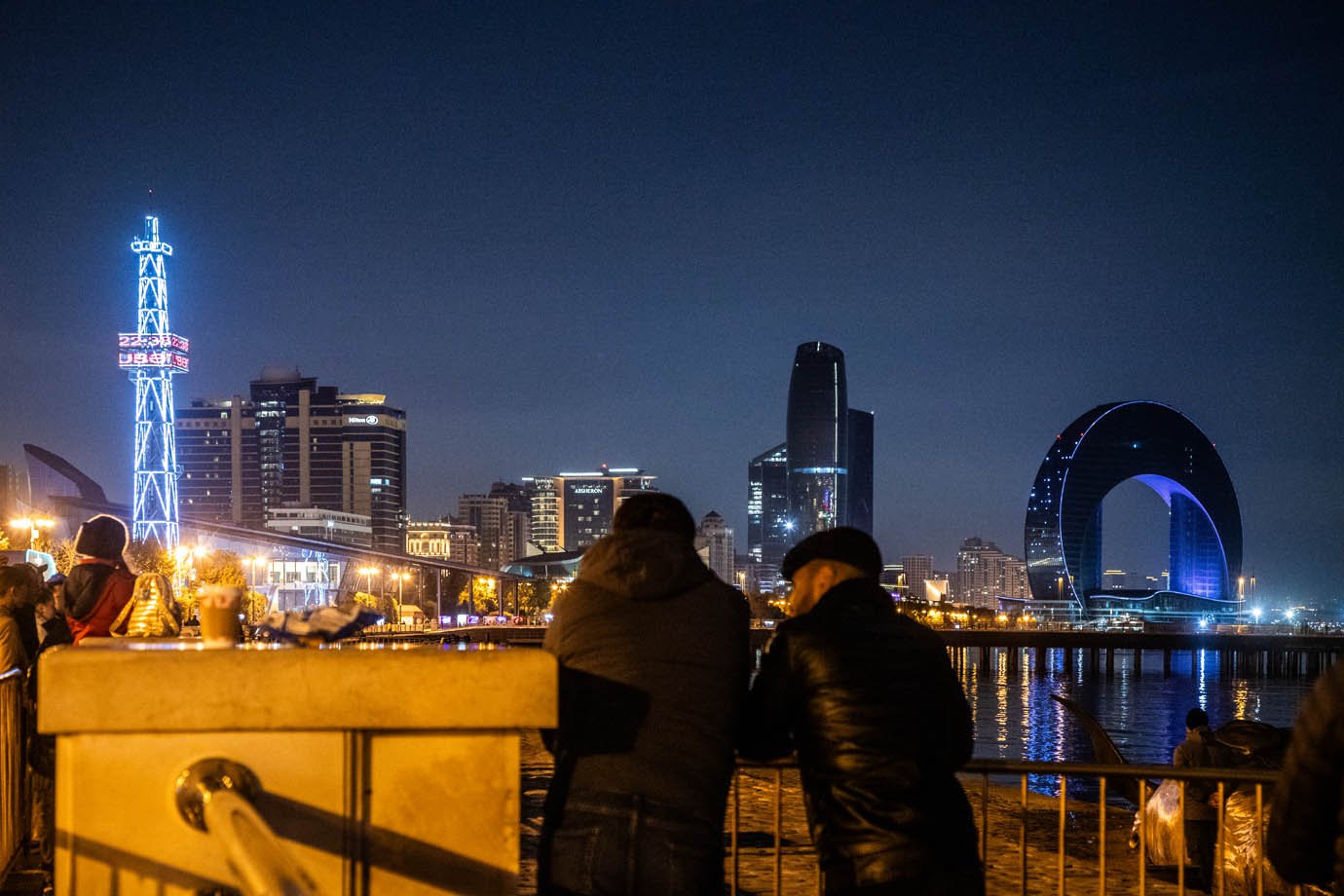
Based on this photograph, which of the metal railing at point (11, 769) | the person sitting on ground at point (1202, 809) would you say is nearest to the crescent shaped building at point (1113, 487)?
the person sitting on ground at point (1202, 809)

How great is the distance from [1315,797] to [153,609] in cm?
491

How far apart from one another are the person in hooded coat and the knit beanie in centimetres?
393

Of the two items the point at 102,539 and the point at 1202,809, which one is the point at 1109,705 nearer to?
the point at 1202,809

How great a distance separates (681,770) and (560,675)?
1.31 ft

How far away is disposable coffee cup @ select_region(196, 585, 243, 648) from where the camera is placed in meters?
3.12

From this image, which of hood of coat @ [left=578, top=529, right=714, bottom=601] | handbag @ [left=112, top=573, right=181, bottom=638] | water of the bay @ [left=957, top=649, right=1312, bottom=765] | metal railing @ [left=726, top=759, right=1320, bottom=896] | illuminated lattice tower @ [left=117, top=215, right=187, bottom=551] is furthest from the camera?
illuminated lattice tower @ [left=117, top=215, right=187, bottom=551]

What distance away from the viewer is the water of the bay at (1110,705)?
1750 inches

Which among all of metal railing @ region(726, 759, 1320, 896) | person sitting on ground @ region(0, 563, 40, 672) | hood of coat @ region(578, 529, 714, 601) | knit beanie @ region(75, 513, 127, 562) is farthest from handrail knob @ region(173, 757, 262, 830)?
person sitting on ground @ region(0, 563, 40, 672)

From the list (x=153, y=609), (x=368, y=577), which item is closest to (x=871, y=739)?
(x=153, y=609)

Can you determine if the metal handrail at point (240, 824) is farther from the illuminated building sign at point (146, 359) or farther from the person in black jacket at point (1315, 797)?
the illuminated building sign at point (146, 359)

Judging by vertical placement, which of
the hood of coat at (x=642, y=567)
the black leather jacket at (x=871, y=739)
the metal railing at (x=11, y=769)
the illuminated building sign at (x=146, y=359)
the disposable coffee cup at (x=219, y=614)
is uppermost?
the illuminated building sign at (x=146, y=359)

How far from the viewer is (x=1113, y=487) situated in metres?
166

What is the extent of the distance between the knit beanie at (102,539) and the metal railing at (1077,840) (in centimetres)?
351

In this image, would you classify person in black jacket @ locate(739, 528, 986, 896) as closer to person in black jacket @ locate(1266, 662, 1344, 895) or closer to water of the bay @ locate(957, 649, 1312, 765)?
person in black jacket @ locate(1266, 662, 1344, 895)
